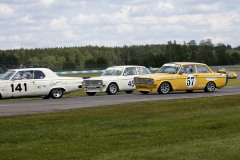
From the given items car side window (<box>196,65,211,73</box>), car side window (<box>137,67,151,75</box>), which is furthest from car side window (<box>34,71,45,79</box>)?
car side window (<box>196,65,211,73</box>)

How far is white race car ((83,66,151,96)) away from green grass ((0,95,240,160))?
838 cm

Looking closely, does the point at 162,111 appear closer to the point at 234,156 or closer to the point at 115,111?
the point at 115,111

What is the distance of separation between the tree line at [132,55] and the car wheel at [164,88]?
6652 cm

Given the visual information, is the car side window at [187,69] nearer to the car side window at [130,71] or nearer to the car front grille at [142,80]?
the car front grille at [142,80]

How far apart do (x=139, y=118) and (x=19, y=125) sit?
3.25 meters

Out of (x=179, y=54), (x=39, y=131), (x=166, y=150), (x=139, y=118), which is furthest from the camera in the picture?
(x=179, y=54)

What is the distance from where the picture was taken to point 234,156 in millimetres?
6980

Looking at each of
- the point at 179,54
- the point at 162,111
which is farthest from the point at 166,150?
the point at 179,54

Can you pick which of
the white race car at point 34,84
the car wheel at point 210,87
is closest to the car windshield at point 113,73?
the white race car at point 34,84

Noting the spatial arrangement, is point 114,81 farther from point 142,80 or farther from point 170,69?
point 170,69

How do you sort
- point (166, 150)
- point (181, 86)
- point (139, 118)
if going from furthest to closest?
point (181, 86) < point (139, 118) < point (166, 150)

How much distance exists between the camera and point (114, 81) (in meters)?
22.9

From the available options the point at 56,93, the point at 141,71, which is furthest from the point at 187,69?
the point at 56,93

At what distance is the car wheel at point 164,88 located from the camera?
21578 mm
